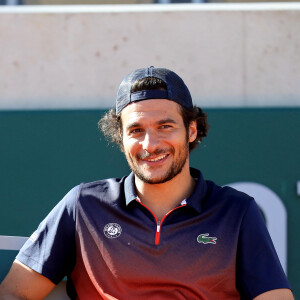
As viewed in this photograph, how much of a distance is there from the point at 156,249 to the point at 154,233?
0.06m

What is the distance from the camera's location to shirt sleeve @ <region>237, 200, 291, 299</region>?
201 cm

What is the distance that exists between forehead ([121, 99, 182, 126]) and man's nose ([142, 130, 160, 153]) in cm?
5

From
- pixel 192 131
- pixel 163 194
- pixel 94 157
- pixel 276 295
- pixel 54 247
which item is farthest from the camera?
pixel 94 157

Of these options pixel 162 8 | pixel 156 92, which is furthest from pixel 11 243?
pixel 162 8

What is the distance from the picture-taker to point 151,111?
215cm

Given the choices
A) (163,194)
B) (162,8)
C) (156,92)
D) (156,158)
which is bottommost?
(163,194)

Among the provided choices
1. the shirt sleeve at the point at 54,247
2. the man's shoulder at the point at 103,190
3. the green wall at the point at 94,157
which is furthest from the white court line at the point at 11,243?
the green wall at the point at 94,157

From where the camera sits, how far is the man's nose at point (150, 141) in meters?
2.12

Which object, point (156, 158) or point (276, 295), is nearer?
point (276, 295)

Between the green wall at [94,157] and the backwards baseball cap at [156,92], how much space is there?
131 cm

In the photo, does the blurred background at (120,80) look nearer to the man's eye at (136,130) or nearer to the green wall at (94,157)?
the green wall at (94,157)

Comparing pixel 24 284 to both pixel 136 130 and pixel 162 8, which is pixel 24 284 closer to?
pixel 136 130

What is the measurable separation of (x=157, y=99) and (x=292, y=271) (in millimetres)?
1751

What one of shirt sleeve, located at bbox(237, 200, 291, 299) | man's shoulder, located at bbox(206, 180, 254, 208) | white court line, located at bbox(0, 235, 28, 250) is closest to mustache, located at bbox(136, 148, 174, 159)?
man's shoulder, located at bbox(206, 180, 254, 208)
